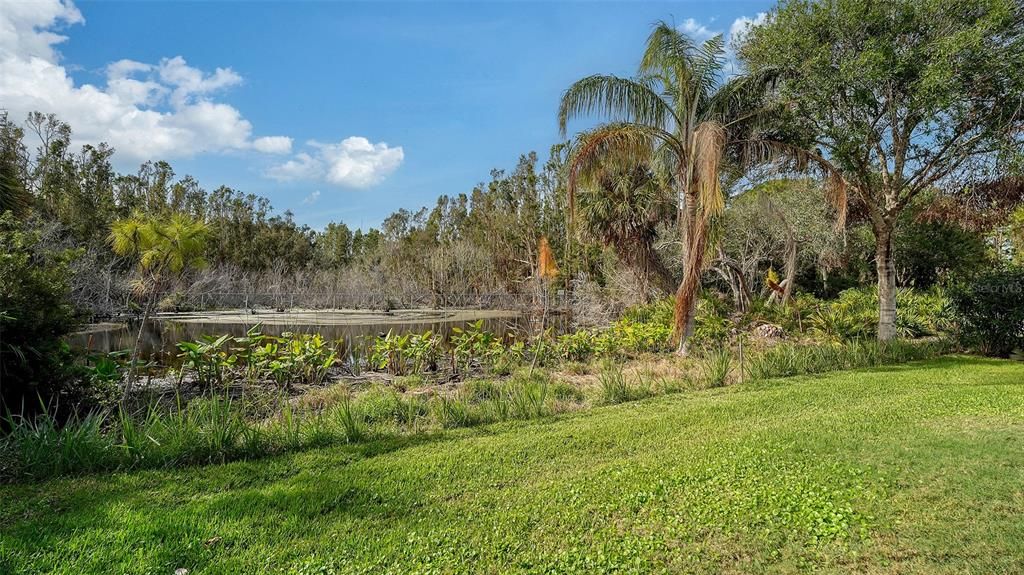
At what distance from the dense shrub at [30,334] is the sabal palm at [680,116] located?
301 inches

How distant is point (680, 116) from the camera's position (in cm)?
941

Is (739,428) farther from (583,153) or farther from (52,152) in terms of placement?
(52,152)

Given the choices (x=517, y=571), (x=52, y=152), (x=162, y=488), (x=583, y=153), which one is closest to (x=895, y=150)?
(x=583, y=153)

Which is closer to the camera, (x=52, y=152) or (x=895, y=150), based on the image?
(x=895, y=150)

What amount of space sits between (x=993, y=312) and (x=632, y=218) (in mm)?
11281

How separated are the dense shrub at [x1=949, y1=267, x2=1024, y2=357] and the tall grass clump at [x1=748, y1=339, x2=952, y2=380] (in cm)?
93

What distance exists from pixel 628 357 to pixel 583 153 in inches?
177

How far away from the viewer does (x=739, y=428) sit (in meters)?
5.03

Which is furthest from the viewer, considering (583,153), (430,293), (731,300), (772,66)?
(430,293)

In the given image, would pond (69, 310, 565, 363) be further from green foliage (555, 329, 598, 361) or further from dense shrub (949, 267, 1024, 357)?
dense shrub (949, 267, 1024, 357)

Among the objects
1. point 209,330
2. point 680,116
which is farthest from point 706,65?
point 209,330

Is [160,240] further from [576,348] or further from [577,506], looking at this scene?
[576,348]

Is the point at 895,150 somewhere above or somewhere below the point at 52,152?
below

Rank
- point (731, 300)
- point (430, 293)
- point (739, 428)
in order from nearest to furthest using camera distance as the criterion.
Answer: point (739, 428) → point (731, 300) → point (430, 293)
